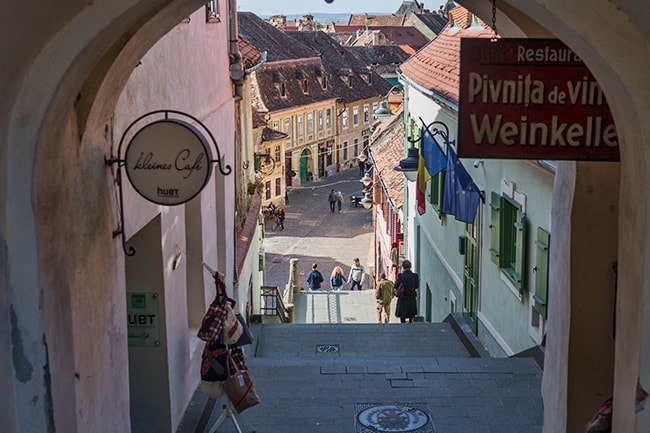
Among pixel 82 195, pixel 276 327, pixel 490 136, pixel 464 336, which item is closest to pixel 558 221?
pixel 490 136

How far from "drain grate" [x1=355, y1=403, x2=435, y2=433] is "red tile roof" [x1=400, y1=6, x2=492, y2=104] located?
6.07 metres

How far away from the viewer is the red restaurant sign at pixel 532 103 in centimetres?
521

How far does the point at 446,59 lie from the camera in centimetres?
1788

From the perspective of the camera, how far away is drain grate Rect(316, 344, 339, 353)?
14203 millimetres

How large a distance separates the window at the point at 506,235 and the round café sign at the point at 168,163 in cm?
644

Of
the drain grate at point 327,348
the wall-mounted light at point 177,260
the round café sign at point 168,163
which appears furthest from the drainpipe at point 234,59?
the round café sign at point 168,163

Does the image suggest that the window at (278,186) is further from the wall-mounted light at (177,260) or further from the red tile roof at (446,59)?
the wall-mounted light at (177,260)

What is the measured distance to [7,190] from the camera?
433cm

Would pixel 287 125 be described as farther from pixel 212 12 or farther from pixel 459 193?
pixel 459 193

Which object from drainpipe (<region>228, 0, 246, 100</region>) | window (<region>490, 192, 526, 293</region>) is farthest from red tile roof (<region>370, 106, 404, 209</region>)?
window (<region>490, 192, 526, 293</region>)

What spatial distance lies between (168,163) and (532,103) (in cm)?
245

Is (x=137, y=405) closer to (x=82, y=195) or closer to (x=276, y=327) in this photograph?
(x=82, y=195)

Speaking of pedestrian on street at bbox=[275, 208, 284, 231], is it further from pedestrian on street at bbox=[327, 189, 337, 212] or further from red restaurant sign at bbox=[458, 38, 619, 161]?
red restaurant sign at bbox=[458, 38, 619, 161]

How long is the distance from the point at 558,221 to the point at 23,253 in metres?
3.84
